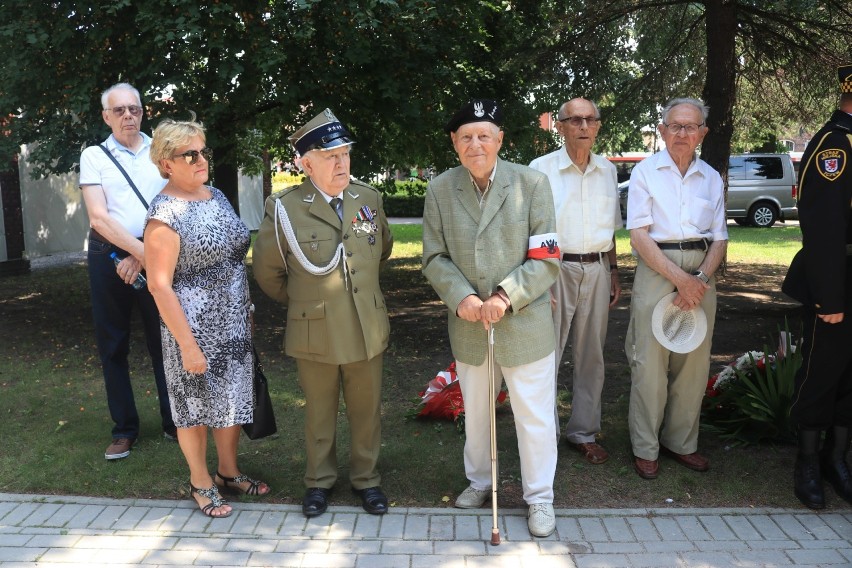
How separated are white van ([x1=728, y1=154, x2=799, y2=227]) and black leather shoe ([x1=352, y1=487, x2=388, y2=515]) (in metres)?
19.2

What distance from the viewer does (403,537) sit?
152 inches

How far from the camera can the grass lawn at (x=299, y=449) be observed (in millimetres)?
4383

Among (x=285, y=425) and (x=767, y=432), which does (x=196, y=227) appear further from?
(x=767, y=432)

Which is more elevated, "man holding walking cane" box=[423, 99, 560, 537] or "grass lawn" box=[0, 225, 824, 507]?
"man holding walking cane" box=[423, 99, 560, 537]

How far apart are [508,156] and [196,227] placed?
634cm

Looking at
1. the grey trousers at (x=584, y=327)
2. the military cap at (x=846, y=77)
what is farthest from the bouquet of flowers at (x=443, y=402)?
the military cap at (x=846, y=77)

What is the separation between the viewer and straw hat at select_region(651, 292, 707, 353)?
4.40 m

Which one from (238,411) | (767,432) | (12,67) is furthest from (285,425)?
(12,67)

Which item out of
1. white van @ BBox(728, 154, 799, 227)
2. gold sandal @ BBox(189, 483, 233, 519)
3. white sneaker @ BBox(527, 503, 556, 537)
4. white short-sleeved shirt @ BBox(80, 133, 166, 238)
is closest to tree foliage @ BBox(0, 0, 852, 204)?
white short-sleeved shirt @ BBox(80, 133, 166, 238)

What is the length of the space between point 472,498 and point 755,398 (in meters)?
1.95

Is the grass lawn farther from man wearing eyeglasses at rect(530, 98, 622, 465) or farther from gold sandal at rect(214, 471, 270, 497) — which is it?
man wearing eyeglasses at rect(530, 98, 622, 465)

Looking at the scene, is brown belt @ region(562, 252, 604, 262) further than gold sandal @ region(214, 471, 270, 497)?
Yes

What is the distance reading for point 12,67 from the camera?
677 cm

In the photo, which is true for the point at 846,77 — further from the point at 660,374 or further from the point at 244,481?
the point at 244,481
